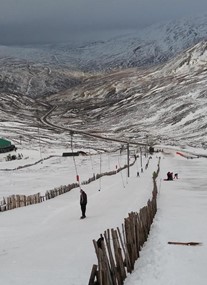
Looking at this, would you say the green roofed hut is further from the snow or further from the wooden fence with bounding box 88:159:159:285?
the wooden fence with bounding box 88:159:159:285

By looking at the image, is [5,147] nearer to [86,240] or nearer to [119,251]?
[86,240]

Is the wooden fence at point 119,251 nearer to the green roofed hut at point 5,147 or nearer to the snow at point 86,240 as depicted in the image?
the snow at point 86,240

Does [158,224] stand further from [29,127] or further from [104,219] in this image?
[29,127]

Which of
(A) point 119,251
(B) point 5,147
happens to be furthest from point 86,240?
(B) point 5,147

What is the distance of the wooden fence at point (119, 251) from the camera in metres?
11.0

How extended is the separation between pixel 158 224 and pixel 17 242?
6.06m

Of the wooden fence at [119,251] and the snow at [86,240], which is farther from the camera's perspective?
the snow at [86,240]

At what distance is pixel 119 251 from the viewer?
11.9 m

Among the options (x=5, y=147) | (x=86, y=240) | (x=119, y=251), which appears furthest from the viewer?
(x=5, y=147)

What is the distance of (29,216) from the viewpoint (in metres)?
28.2

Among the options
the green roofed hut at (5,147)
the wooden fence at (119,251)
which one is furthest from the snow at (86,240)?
the green roofed hut at (5,147)

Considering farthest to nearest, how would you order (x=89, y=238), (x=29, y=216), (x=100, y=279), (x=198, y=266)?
1. (x=29, y=216)
2. (x=89, y=238)
3. (x=198, y=266)
4. (x=100, y=279)

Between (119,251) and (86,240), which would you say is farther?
(86,240)

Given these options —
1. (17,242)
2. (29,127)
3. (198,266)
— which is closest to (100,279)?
(198,266)
